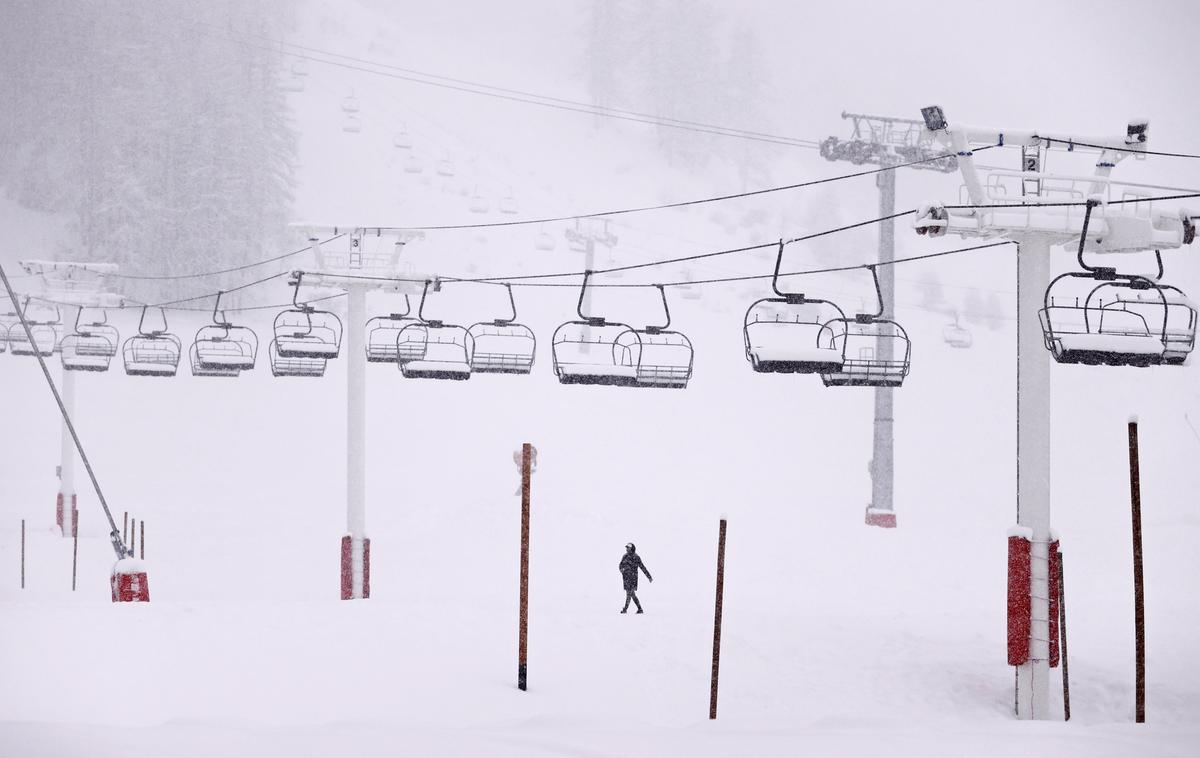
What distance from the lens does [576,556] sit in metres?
24.1

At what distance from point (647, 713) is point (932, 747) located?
11.5 ft

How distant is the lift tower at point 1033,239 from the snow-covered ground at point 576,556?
129cm

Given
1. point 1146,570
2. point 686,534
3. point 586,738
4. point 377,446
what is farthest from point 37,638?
point 377,446

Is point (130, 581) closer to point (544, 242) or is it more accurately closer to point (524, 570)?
point (524, 570)

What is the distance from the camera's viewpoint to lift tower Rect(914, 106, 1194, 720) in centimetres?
1178

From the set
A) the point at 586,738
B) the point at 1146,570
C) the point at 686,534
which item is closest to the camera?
the point at 586,738

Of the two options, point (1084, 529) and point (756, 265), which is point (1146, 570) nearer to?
point (1084, 529)

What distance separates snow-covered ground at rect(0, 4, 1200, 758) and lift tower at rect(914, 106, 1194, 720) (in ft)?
4.22

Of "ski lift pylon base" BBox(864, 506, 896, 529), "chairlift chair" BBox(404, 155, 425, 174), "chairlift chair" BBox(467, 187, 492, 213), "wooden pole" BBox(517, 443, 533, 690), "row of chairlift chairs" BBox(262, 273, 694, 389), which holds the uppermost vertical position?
"chairlift chair" BBox(404, 155, 425, 174)

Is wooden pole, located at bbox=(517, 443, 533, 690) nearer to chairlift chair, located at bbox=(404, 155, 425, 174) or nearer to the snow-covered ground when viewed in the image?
the snow-covered ground

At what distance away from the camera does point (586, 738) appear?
27.7ft

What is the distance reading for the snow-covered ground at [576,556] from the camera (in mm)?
9172

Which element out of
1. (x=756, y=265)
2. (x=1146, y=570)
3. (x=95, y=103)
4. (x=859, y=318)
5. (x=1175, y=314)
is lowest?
(x=1146, y=570)

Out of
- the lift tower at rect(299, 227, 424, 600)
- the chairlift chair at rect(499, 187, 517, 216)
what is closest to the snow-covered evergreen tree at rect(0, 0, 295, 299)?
the chairlift chair at rect(499, 187, 517, 216)
